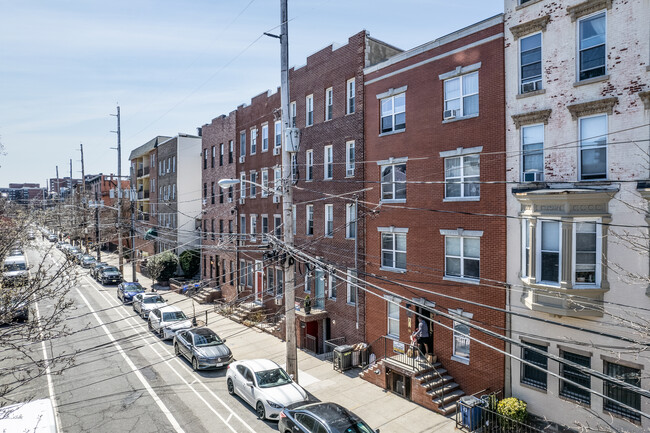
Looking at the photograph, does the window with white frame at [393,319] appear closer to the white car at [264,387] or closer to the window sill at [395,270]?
the window sill at [395,270]

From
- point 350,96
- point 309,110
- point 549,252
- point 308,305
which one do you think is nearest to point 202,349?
point 308,305

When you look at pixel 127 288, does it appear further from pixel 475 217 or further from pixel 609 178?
pixel 609 178

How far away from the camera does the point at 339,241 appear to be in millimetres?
23453

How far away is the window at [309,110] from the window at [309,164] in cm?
183

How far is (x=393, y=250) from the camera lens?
20.5 meters

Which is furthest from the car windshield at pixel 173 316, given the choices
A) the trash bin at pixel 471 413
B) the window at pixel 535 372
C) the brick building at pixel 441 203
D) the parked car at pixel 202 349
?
the window at pixel 535 372

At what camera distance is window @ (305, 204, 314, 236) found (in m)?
25.9

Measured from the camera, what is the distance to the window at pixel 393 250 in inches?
792

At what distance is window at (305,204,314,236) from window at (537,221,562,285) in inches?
548

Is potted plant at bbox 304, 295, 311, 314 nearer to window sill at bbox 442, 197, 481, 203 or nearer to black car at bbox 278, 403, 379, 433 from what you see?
black car at bbox 278, 403, 379, 433

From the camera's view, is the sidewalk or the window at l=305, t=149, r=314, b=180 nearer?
the sidewalk

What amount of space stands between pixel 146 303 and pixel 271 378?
17.6m

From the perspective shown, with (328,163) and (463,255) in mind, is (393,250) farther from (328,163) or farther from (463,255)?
(328,163)

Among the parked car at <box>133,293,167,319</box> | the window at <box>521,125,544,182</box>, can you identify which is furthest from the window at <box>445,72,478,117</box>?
the parked car at <box>133,293,167,319</box>
